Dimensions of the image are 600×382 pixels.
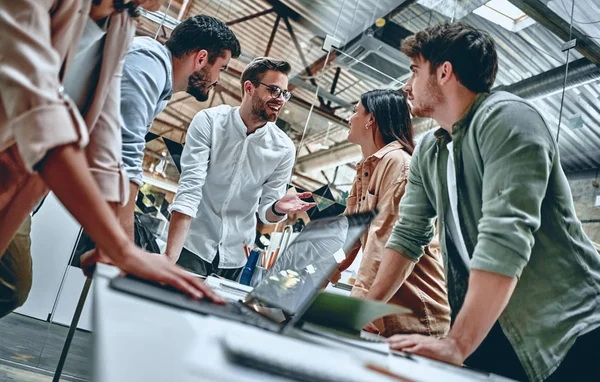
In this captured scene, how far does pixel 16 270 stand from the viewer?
4.60 ft

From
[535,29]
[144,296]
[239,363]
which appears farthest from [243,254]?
[535,29]

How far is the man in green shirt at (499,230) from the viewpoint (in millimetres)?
934

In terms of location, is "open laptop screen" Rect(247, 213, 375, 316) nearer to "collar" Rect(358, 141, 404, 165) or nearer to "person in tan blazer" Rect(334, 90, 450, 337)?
"person in tan blazer" Rect(334, 90, 450, 337)

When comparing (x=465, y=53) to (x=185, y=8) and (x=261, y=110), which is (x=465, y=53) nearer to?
(x=261, y=110)

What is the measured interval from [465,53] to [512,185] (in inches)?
18.8

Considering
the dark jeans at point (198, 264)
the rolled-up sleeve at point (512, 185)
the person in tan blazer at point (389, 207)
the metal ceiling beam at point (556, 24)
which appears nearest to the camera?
the rolled-up sleeve at point (512, 185)

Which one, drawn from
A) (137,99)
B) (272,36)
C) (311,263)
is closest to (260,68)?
(137,99)

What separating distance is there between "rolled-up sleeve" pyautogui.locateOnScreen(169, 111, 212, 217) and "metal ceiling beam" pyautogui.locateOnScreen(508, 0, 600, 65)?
3131 millimetres

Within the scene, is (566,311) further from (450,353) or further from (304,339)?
(304,339)

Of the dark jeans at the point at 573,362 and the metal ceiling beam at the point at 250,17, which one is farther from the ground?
the metal ceiling beam at the point at 250,17

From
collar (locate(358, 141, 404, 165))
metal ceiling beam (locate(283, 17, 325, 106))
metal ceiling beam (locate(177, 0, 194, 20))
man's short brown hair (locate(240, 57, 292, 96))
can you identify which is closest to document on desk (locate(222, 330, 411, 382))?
collar (locate(358, 141, 404, 165))

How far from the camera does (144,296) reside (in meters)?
0.61

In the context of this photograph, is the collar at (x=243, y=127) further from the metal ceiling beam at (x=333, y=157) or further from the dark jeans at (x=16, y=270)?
the metal ceiling beam at (x=333, y=157)

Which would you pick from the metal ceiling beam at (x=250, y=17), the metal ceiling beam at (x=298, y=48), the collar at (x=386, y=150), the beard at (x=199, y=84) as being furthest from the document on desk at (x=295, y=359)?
the metal ceiling beam at (x=250, y=17)
